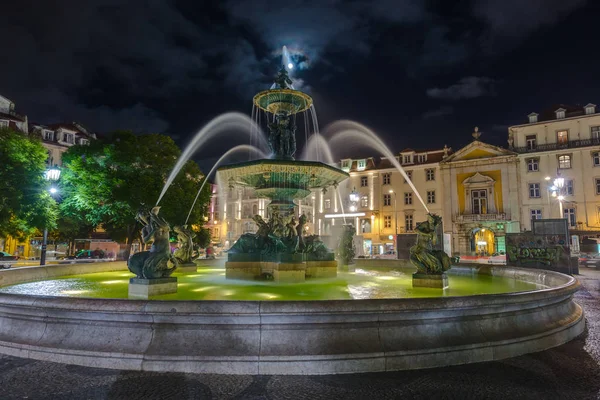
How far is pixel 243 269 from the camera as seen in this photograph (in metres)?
11.7

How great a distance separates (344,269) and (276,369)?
31.9ft

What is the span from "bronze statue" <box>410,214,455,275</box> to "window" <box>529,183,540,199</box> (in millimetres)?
47461

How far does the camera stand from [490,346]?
568cm

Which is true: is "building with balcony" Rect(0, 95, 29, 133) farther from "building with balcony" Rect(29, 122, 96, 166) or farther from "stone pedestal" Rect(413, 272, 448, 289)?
"stone pedestal" Rect(413, 272, 448, 289)

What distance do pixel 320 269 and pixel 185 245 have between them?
4.81 m

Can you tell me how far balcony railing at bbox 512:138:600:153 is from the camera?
→ 45.2m

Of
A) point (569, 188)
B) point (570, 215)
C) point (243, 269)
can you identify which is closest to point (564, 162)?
point (569, 188)

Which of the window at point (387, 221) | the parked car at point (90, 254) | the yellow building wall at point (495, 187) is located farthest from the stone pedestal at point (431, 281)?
the window at point (387, 221)

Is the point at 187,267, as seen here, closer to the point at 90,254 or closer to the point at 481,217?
the point at 90,254

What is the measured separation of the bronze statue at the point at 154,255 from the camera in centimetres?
754

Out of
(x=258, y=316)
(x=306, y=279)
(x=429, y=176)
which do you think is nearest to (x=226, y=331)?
(x=258, y=316)

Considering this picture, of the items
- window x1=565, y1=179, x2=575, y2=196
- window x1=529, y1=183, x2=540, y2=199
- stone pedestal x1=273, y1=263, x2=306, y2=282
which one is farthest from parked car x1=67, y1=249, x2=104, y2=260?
window x1=565, y1=179, x2=575, y2=196

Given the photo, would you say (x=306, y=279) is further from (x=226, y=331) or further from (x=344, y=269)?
(x=226, y=331)

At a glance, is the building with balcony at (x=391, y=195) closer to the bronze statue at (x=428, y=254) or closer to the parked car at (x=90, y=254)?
the parked car at (x=90, y=254)
